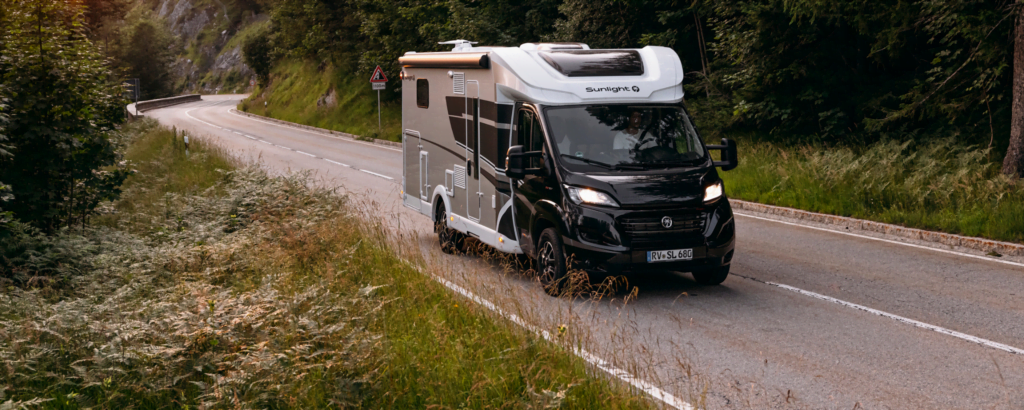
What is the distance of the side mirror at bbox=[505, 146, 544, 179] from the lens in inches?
341

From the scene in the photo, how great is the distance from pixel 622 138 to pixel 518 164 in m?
1.20

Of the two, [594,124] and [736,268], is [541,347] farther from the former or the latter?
[736,268]

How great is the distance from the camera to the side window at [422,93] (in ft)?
38.9

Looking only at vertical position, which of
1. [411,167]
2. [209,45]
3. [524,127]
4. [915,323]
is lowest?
[915,323]

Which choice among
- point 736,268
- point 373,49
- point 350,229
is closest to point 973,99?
point 736,268

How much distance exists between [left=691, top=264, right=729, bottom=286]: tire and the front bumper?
1.92 feet

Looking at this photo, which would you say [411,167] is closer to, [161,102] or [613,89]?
[613,89]

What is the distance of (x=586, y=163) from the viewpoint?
28.6 ft

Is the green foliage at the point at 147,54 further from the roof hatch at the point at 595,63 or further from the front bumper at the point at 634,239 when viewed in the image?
the front bumper at the point at 634,239

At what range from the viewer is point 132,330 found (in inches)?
237

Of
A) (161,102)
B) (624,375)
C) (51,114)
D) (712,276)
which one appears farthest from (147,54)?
(624,375)

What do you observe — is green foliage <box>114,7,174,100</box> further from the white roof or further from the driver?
the driver

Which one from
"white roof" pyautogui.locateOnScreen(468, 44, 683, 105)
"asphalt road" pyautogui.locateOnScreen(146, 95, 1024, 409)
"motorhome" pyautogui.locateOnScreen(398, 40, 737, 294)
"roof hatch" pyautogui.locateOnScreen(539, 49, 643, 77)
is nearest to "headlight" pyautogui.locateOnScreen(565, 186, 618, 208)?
"motorhome" pyautogui.locateOnScreen(398, 40, 737, 294)

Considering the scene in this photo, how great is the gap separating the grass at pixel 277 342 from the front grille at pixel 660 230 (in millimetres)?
1944
